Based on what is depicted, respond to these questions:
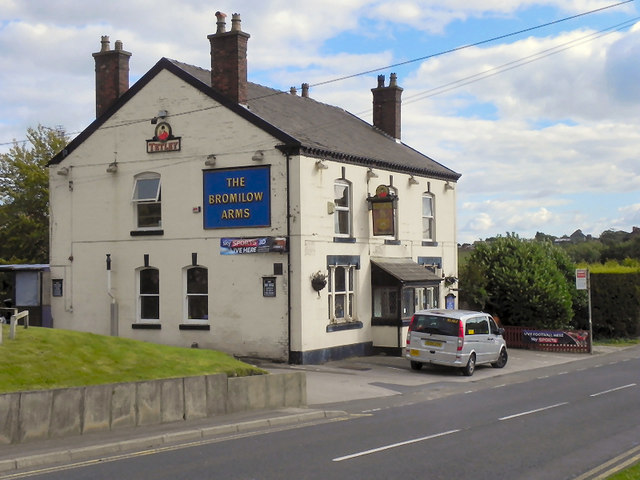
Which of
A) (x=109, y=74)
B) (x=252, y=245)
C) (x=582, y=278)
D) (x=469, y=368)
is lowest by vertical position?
(x=469, y=368)

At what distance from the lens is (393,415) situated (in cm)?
1650

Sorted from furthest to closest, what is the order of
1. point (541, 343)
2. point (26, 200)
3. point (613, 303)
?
point (26, 200), point (613, 303), point (541, 343)

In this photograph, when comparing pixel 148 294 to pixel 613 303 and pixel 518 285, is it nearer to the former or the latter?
pixel 518 285

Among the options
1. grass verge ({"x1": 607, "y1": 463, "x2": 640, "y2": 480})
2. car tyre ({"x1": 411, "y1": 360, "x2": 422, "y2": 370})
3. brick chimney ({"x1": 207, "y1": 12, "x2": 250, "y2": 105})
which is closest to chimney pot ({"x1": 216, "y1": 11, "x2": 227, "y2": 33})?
brick chimney ({"x1": 207, "y1": 12, "x2": 250, "y2": 105})

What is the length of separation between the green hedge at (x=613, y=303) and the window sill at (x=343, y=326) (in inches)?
581

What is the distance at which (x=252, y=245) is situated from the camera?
25047 mm

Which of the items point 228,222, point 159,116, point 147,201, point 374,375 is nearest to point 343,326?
point 374,375

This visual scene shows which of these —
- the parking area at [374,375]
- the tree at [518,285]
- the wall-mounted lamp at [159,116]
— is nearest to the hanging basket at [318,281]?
the parking area at [374,375]

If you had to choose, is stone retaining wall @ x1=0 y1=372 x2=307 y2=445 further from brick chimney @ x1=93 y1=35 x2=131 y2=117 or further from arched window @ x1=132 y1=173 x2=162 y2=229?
brick chimney @ x1=93 y1=35 x2=131 y2=117

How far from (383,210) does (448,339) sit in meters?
5.58

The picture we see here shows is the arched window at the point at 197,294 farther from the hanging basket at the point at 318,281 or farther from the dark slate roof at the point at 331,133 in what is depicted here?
the dark slate roof at the point at 331,133

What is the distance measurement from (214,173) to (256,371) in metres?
10.5

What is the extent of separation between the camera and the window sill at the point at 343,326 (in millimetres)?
25652

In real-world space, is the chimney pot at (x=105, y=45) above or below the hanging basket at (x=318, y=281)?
above
